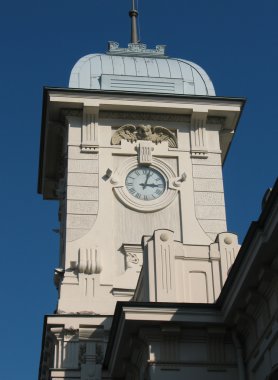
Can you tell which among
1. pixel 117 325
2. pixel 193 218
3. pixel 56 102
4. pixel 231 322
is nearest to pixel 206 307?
pixel 231 322

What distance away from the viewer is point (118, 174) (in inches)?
1276

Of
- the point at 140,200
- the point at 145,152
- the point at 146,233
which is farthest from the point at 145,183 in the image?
the point at 146,233

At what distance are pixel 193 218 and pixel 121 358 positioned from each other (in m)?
8.82

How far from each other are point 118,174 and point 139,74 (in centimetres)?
503

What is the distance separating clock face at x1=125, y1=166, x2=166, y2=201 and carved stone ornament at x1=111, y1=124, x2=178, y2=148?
48.2 inches

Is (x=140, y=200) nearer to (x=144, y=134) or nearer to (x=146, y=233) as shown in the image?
(x=146, y=233)

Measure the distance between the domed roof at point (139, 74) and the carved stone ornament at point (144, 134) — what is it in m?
1.72

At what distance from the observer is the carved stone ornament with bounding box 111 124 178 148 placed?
33.4 meters

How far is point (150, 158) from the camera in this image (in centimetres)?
3297

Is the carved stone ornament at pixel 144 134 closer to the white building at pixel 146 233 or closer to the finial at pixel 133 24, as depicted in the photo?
the white building at pixel 146 233

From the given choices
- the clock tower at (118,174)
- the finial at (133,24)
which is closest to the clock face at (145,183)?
the clock tower at (118,174)

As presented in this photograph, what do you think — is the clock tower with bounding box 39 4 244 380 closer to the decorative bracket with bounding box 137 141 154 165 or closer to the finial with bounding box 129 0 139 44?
the decorative bracket with bounding box 137 141 154 165

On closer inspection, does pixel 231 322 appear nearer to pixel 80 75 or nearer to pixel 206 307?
pixel 206 307

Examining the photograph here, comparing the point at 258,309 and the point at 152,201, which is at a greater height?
the point at 152,201
